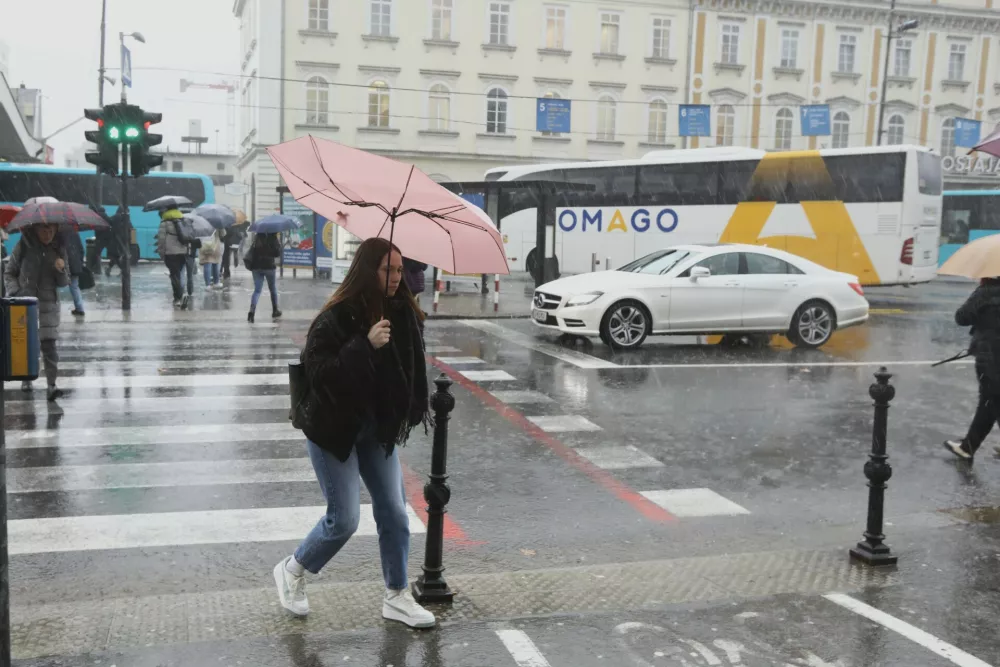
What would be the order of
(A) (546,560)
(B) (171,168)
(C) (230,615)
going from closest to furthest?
(C) (230,615) → (A) (546,560) → (B) (171,168)

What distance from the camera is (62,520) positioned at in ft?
19.2

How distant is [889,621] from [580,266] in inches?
976

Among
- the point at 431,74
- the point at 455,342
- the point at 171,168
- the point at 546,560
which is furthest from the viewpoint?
the point at 171,168

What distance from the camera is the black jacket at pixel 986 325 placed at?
24.5ft

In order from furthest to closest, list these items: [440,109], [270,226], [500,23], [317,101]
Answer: [500,23]
[440,109]
[317,101]
[270,226]

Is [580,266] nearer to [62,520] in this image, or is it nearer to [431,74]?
[431,74]

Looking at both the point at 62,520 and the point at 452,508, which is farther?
the point at 452,508

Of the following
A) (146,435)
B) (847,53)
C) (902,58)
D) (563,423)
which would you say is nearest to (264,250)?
(146,435)

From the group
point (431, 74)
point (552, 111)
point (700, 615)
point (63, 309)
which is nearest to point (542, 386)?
point (700, 615)

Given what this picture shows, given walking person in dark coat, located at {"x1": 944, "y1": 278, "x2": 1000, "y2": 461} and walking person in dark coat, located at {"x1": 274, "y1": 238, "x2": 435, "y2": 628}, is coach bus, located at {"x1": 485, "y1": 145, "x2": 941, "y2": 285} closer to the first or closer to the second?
walking person in dark coat, located at {"x1": 944, "y1": 278, "x2": 1000, "y2": 461}

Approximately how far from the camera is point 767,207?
82.7ft

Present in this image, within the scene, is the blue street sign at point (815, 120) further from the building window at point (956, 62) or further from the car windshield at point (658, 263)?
the car windshield at point (658, 263)

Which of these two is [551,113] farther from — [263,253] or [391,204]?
[391,204]

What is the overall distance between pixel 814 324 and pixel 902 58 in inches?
A: 1555
